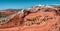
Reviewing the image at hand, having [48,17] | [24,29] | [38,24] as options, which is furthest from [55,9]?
[24,29]

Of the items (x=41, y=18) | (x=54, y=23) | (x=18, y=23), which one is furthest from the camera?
(x=18, y=23)

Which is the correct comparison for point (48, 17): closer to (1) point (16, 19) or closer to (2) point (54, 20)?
(2) point (54, 20)

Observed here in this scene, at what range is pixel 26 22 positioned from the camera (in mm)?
13180

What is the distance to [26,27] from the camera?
12.1 m

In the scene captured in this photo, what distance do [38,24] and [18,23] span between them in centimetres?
198

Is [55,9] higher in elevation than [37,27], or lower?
higher

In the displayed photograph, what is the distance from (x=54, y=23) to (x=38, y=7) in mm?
3157

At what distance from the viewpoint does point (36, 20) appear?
516 inches

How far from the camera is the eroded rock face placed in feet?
38.6

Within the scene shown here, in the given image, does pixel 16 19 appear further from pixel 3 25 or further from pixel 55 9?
pixel 55 9

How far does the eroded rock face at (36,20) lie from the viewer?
1177 centimetres

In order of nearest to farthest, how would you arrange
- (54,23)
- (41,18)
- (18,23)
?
(54,23)
(41,18)
(18,23)

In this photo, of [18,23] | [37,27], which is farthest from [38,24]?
[18,23]

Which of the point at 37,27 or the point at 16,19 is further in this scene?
the point at 16,19
